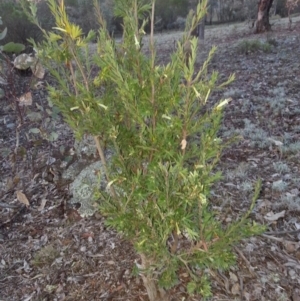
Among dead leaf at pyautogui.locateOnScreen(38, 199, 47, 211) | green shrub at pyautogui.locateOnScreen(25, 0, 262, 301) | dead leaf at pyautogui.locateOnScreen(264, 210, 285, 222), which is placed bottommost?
dead leaf at pyautogui.locateOnScreen(38, 199, 47, 211)

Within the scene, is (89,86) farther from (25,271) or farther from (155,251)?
(25,271)

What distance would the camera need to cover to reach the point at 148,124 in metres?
1.56

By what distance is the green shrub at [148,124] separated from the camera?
142 cm

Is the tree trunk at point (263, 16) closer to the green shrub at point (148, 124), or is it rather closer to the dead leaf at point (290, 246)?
the dead leaf at point (290, 246)

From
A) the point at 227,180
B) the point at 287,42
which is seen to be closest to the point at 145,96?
the point at 227,180

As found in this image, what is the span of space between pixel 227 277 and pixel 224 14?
1790 cm

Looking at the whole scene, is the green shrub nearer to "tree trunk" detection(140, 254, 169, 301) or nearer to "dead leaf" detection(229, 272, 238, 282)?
"tree trunk" detection(140, 254, 169, 301)

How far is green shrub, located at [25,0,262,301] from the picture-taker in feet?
4.65

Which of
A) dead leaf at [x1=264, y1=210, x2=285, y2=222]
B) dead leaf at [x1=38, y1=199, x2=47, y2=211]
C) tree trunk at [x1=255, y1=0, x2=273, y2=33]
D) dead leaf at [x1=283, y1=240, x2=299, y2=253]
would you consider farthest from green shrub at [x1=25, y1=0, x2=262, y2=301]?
tree trunk at [x1=255, y1=0, x2=273, y2=33]

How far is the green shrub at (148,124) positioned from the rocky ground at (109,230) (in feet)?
0.87

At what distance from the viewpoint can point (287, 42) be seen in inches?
359

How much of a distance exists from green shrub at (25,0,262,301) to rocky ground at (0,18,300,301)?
0.87 ft

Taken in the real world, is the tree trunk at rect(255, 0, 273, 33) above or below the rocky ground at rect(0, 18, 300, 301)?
below

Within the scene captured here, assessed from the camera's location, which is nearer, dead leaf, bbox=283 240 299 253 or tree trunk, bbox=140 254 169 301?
tree trunk, bbox=140 254 169 301
